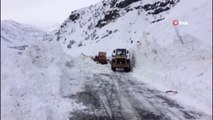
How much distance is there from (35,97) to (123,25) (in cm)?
7785

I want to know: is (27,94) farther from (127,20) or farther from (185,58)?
(127,20)

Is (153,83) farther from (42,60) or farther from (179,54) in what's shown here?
(42,60)

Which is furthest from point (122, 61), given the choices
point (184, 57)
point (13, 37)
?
point (13, 37)

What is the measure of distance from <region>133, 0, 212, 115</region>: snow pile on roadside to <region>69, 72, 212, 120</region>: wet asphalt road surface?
2.41 feet

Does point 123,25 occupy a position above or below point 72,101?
above

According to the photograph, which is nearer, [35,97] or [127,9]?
[35,97]

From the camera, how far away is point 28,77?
11.7 m

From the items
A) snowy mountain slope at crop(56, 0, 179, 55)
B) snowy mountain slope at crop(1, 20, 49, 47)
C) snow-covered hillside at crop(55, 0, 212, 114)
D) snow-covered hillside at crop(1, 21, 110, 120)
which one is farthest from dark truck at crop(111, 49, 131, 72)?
snowy mountain slope at crop(56, 0, 179, 55)

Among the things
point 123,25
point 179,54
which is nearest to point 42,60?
point 179,54

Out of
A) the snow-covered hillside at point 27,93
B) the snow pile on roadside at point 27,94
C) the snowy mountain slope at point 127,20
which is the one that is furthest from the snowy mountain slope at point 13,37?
the snowy mountain slope at point 127,20

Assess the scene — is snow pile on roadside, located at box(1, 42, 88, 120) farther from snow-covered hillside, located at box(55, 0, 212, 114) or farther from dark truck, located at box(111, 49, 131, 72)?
dark truck, located at box(111, 49, 131, 72)

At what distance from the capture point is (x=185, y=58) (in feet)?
57.3

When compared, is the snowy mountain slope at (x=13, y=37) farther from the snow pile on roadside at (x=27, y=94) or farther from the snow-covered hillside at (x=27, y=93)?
the snow pile on roadside at (x=27, y=94)

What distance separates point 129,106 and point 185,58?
7721mm
